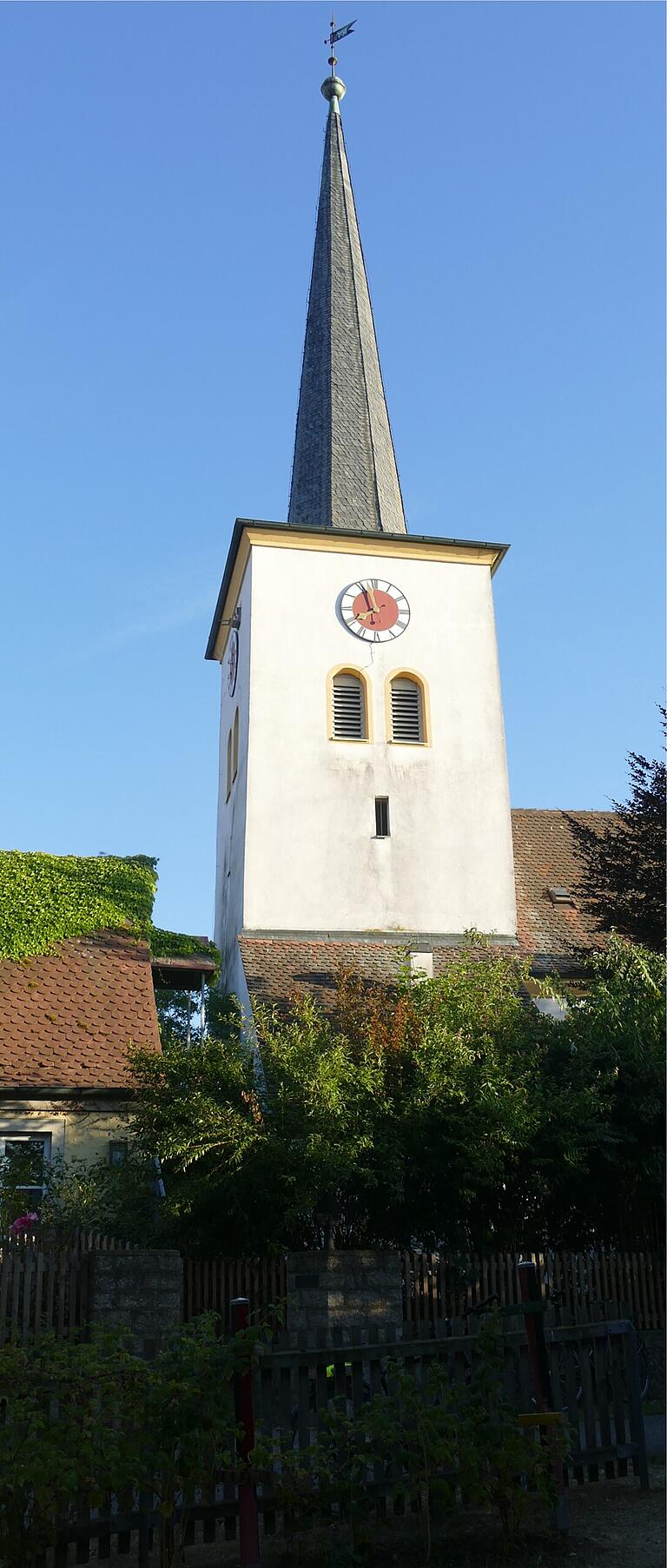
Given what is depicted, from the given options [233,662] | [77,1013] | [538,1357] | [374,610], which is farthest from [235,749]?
[538,1357]

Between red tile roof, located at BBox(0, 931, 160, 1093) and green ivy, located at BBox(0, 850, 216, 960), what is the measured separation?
9.1 inches

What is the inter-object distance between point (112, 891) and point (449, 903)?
21.5 ft

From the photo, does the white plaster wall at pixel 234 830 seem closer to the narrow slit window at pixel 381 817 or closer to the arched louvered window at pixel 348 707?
the arched louvered window at pixel 348 707


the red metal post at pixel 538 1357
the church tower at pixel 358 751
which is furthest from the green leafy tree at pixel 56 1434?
the church tower at pixel 358 751

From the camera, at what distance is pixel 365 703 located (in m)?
27.3

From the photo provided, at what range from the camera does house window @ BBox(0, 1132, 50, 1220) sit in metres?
15.6

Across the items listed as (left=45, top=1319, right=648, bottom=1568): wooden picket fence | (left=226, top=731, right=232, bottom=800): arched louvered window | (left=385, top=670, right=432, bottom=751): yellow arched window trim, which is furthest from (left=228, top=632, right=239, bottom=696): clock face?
(left=45, top=1319, right=648, bottom=1568): wooden picket fence

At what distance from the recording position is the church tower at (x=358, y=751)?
83.9ft

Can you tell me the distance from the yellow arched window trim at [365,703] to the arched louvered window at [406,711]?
52 centimetres

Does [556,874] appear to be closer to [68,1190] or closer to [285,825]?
[285,825]

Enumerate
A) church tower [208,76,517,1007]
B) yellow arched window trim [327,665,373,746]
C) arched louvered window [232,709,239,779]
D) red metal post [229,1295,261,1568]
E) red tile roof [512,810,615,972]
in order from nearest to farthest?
red metal post [229,1295,261,1568] < red tile roof [512,810,615,972] < church tower [208,76,517,1007] < yellow arched window trim [327,665,373,746] < arched louvered window [232,709,239,779]

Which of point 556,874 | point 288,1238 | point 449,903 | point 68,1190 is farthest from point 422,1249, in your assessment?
point 556,874

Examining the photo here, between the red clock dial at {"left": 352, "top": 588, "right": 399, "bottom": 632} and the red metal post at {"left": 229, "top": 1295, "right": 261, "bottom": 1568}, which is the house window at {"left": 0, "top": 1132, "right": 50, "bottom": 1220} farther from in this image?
the red clock dial at {"left": 352, "top": 588, "right": 399, "bottom": 632}

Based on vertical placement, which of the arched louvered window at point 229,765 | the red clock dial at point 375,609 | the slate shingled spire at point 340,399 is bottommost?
the arched louvered window at point 229,765
